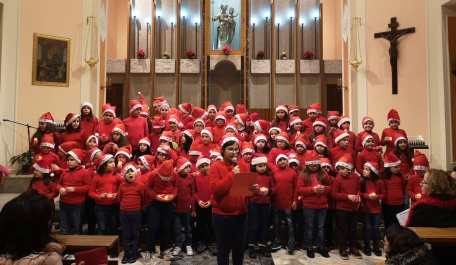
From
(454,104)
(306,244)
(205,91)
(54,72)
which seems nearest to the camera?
(306,244)

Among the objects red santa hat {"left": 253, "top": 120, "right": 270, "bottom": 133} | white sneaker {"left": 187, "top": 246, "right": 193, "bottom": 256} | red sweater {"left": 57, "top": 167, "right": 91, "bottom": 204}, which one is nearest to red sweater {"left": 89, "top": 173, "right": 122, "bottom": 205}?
red sweater {"left": 57, "top": 167, "right": 91, "bottom": 204}

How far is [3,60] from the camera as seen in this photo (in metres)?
7.50

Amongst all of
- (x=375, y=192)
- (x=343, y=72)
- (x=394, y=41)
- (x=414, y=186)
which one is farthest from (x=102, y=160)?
(x=343, y=72)

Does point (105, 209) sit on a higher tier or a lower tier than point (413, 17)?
lower

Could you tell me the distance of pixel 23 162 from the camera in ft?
24.3

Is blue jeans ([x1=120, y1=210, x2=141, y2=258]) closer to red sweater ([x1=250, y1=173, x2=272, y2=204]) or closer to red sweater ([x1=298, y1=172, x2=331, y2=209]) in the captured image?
red sweater ([x1=250, y1=173, x2=272, y2=204])

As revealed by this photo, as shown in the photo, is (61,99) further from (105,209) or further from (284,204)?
(284,204)

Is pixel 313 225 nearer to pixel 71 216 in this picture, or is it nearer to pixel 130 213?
pixel 130 213

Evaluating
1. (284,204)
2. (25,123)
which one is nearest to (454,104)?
(284,204)

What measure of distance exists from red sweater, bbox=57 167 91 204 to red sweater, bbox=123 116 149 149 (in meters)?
1.35

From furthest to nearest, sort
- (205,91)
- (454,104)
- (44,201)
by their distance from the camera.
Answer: (205,91), (454,104), (44,201)

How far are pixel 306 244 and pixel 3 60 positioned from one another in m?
A: 6.52

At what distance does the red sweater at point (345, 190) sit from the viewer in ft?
15.5

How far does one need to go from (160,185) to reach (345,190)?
224cm
